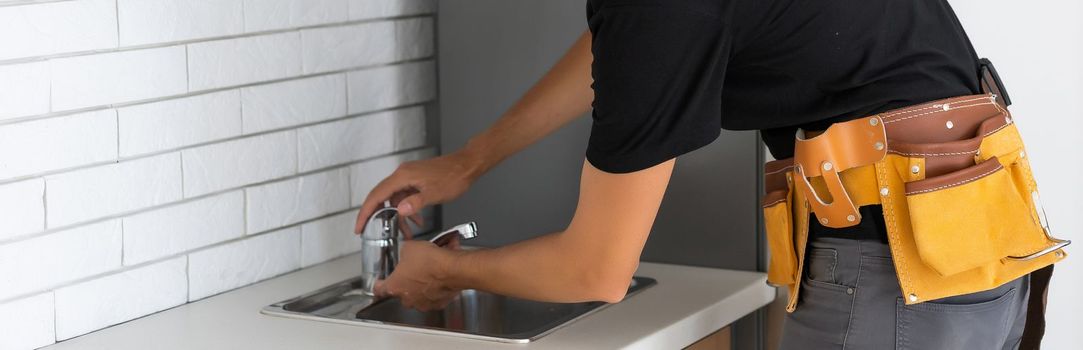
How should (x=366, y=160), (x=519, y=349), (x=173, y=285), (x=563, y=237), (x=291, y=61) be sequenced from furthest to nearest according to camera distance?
(x=366, y=160) → (x=291, y=61) → (x=173, y=285) → (x=519, y=349) → (x=563, y=237)

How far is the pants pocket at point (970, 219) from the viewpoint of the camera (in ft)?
4.58

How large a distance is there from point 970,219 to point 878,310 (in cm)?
14

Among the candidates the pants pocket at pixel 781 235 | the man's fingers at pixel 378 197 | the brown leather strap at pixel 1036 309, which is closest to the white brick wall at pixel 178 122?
the man's fingers at pixel 378 197

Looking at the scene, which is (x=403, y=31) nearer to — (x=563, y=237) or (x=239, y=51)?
(x=239, y=51)

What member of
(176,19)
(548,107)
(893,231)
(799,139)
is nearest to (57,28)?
(176,19)

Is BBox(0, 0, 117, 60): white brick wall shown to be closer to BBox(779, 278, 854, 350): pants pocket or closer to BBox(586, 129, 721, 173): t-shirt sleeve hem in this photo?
BBox(586, 129, 721, 173): t-shirt sleeve hem

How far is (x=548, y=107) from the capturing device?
1.84 m

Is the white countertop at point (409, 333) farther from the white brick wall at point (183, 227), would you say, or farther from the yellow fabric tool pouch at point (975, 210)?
the yellow fabric tool pouch at point (975, 210)

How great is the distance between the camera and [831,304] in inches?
58.2

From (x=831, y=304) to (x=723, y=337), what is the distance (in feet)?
1.28

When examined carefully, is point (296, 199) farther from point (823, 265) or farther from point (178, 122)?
point (823, 265)

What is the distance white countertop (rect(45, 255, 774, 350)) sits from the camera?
1.60 metres

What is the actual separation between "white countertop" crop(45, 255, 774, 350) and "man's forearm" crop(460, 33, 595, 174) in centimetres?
28

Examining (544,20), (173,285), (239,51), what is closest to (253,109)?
(239,51)
